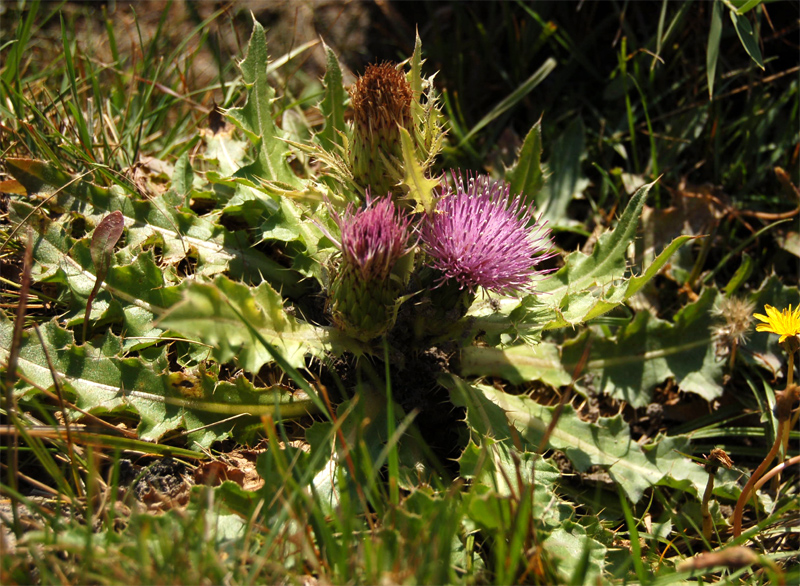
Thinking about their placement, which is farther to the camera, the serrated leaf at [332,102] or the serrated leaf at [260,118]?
the serrated leaf at [332,102]

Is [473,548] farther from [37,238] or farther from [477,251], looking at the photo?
[37,238]

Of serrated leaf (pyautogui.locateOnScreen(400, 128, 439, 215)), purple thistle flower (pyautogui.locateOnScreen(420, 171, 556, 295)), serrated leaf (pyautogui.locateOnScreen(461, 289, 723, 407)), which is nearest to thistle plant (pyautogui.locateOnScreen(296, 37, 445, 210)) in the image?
serrated leaf (pyautogui.locateOnScreen(400, 128, 439, 215))

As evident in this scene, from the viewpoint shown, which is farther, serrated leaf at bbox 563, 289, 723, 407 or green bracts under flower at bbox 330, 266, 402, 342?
serrated leaf at bbox 563, 289, 723, 407

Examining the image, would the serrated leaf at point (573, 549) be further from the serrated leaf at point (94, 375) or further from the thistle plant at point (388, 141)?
the serrated leaf at point (94, 375)

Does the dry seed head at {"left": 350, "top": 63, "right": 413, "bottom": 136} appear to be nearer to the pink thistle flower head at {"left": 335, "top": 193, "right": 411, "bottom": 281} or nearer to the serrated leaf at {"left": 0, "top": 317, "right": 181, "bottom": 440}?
the pink thistle flower head at {"left": 335, "top": 193, "right": 411, "bottom": 281}

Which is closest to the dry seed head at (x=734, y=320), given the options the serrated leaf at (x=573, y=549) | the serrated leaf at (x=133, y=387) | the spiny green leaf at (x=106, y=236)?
the serrated leaf at (x=573, y=549)

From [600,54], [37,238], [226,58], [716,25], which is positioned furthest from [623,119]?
[37,238]

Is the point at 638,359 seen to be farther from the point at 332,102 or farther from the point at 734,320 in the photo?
the point at 332,102
